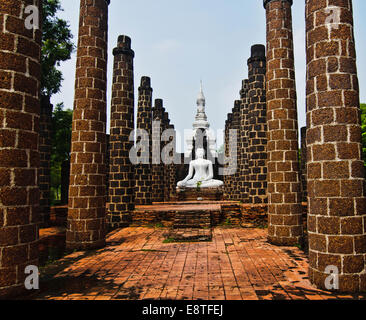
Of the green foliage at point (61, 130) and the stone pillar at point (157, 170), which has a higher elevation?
the green foliage at point (61, 130)

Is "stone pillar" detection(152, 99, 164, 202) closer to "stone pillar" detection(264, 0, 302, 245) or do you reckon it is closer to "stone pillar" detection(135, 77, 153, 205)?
"stone pillar" detection(135, 77, 153, 205)

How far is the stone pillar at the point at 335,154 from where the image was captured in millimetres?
4180

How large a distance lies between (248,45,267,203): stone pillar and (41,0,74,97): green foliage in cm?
1098

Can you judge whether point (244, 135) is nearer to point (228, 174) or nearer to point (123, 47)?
point (228, 174)

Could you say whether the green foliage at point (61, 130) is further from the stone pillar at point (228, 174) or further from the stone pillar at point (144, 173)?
the stone pillar at point (228, 174)

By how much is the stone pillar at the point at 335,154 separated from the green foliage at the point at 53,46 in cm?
1482

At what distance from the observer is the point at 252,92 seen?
11039mm

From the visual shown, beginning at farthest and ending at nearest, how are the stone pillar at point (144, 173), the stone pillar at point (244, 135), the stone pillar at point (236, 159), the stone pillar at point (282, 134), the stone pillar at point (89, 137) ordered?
1. the stone pillar at point (236, 159)
2. the stone pillar at point (144, 173)
3. the stone pillar at point (244, 135)
4. the stone pillar at point (282, 134)
5. the stone pillar at point (89, 137)

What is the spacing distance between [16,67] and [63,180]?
1229 centimetres

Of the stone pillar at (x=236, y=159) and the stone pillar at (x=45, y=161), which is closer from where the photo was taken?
the stone pillar at (x=45, y=161)

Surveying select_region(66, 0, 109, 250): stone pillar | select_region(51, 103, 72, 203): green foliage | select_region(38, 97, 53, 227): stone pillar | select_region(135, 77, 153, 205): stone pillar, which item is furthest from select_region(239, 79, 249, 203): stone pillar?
select_region(51, 103, 72, 203): green foliage

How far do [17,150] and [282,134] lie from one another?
19.5 feet

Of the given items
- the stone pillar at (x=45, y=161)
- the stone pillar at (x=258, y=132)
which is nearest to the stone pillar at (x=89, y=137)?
the stone pillar at (x=45, y=161)
